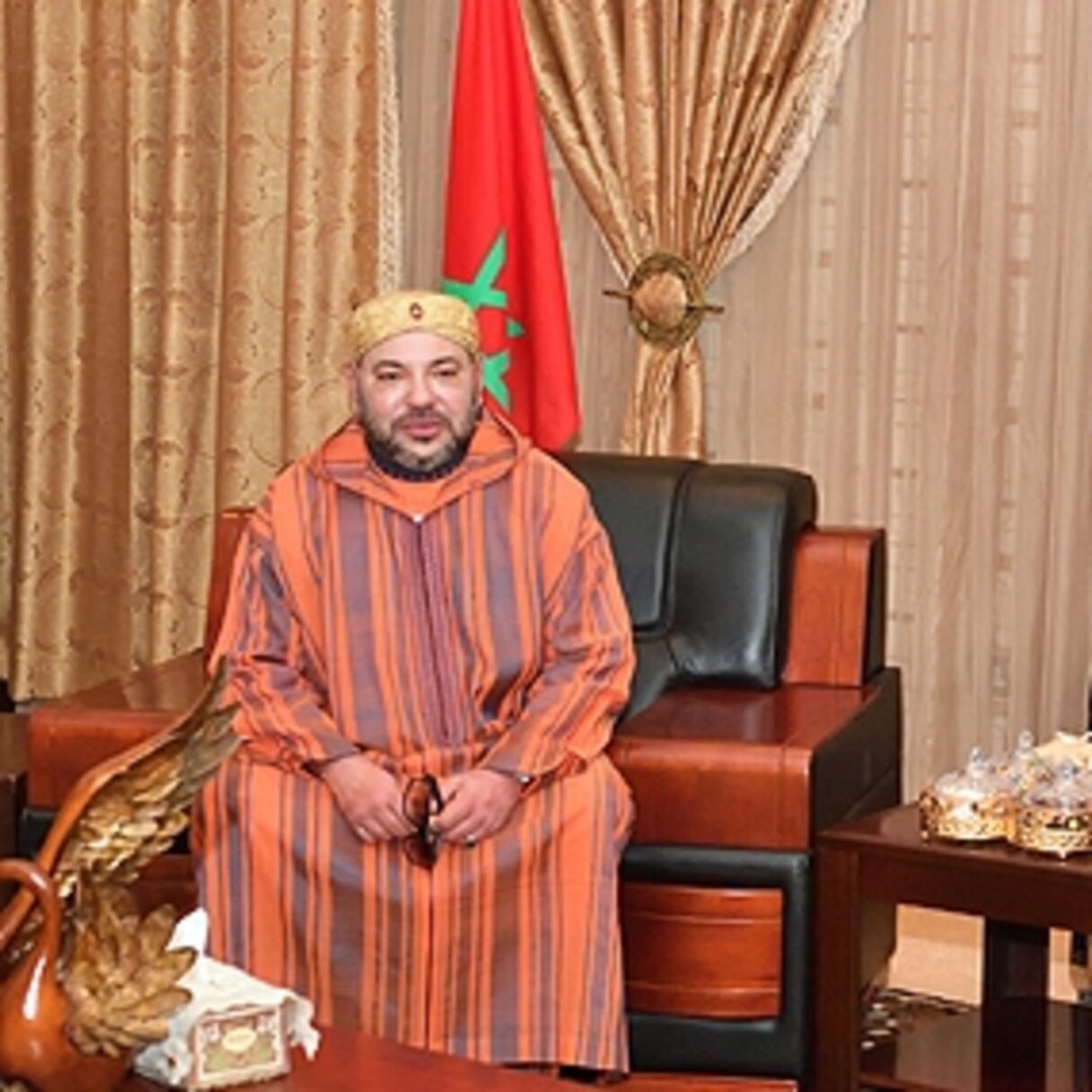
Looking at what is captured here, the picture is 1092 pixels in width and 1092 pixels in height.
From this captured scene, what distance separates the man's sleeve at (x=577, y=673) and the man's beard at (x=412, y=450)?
234 mm

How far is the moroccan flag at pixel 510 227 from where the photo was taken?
5.29 m

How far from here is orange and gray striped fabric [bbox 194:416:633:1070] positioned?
3703 mm

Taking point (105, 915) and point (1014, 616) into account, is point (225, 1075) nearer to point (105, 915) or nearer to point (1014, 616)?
point (105, 915)

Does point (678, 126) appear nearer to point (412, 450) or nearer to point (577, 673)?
point (412, 450)

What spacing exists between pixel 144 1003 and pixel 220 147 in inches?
153

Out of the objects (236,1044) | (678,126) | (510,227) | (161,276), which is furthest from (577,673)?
(161,276)

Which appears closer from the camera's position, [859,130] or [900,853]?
[900,853]

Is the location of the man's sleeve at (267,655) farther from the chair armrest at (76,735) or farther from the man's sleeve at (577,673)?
the man's sleeve at (577,673)

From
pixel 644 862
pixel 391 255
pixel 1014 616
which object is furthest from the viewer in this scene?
pixel 391 255

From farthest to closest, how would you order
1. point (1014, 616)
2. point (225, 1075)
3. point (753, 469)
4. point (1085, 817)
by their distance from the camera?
1. point (1014, 616)
2. point (753, 469)
3. point (1085, 817)
4. point (225, 1075)

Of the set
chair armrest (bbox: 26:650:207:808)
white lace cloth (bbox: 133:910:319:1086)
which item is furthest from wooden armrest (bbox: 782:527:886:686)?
white lace cloth (bbox: 133:910:319:1086)

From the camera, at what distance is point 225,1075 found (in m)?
2.77

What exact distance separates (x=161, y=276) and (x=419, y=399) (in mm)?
2426

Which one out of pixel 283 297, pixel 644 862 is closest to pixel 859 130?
pixel 283 297
